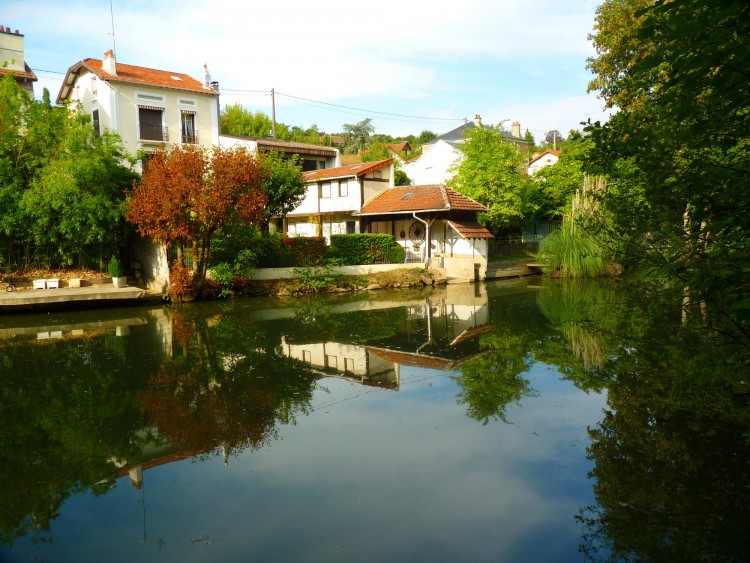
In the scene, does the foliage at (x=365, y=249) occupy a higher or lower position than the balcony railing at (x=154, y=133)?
lower

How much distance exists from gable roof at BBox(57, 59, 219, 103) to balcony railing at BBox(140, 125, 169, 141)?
2322mm

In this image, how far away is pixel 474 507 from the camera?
487 centimetres

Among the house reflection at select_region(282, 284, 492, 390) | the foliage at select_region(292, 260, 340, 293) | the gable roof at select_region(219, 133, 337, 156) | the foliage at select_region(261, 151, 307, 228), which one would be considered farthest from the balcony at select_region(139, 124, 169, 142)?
the house reflection at select_region(282, 284, 492, 390)

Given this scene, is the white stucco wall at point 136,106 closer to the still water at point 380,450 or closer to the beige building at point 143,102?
the beige building at point 143,102

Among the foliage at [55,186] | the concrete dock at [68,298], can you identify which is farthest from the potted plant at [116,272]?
the concrete dock at [68,298]

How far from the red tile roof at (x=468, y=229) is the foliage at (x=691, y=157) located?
21.9 meters

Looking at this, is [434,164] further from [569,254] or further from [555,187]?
[569,254]

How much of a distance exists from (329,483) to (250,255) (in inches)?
631

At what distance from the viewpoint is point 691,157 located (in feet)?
14.8

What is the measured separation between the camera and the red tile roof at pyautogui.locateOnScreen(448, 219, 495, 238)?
27.3m

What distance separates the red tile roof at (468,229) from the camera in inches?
1075

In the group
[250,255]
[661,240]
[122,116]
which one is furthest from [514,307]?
[122,116]

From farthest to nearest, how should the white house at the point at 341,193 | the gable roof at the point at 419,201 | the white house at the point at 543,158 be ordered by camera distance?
the white house at the point at 543,158, the white house at the point at 341,193, the gable roof at the point at 419,201

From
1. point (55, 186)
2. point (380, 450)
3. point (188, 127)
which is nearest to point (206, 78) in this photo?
point (188, 127)
